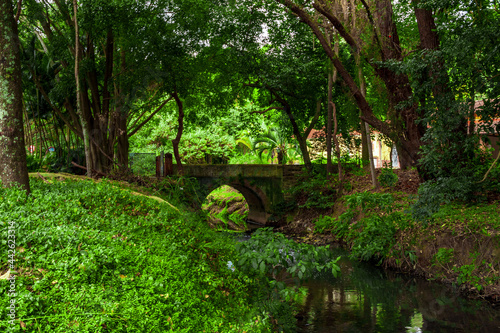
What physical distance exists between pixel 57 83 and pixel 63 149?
2030 mm

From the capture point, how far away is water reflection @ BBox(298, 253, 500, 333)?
652 centimetres

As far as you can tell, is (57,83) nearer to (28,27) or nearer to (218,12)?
(28,27)

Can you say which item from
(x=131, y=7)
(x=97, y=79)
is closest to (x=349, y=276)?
(x=131, y=7)

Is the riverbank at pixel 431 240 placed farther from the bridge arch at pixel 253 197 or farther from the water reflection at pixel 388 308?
the bridge arch at pixel 253 197

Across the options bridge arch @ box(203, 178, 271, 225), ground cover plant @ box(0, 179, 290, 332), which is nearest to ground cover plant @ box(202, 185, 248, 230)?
bridge arch @ box(203, 178, 271, 225)

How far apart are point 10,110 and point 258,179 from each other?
13059 millimetres

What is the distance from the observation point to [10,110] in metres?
5.07

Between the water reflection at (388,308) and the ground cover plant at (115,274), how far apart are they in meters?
2.18

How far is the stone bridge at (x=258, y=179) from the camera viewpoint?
55.4 ft

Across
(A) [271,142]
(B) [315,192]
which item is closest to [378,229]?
(B) [315,192]

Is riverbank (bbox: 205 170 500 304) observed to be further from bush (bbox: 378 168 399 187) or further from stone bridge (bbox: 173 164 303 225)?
stone bridge (bbox: 173 164 303 225)

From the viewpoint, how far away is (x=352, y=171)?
16.7m

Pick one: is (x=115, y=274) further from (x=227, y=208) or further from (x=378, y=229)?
(x=227, y=208)

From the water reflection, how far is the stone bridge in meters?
8.38
